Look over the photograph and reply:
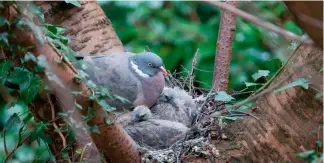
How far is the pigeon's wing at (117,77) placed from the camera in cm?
250

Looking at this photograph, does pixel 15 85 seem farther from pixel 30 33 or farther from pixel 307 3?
pixel 307 3

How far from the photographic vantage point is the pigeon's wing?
2.50 metres

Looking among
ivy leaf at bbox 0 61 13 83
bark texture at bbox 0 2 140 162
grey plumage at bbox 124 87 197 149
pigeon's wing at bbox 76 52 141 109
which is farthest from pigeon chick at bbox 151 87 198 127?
ivy leaf at bbox 0 61 13 83

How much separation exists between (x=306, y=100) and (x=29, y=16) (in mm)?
863

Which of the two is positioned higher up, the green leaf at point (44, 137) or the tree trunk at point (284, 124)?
the tree trunk at point (284, 124)

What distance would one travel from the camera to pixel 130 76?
2.63 meters

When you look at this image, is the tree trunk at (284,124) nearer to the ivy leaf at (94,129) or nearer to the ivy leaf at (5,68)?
the ivy leaf at (94,129)

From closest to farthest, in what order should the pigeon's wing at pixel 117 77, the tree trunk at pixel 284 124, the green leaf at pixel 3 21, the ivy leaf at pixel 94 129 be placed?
the green leaf at pixel 3 21
the ivy leaf at pixel 94 129
the tree trunk at pixel 284 124
the pigeon's wing at pixel 117 77

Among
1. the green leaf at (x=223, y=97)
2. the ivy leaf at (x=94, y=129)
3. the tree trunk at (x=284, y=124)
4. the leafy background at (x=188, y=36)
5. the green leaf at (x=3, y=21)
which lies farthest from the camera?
the leafy background at (x=188, y=36)

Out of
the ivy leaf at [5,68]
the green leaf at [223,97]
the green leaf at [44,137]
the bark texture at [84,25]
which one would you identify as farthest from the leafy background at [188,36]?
the ivy leaf at [5,68]

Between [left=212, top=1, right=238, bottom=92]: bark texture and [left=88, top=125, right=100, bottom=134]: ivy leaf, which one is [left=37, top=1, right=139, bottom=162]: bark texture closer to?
[left=212, top=1, right=238, bottom=92]: bark texture

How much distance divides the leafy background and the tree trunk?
140cm

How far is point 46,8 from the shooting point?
8.45ft

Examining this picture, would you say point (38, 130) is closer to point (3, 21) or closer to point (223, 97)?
point (3, 21)
